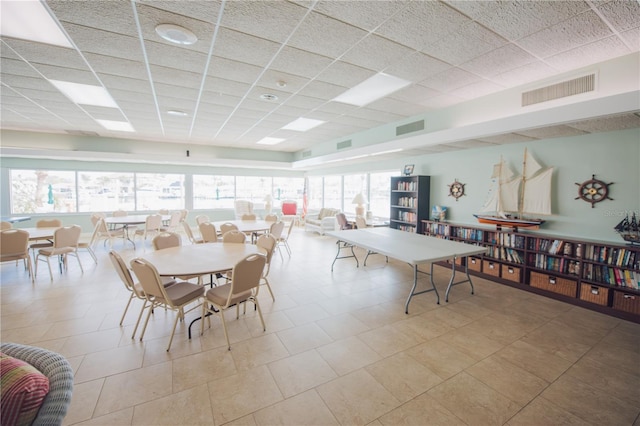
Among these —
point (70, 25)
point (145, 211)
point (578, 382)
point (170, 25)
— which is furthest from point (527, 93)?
point (145, 211)

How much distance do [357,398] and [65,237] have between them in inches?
209

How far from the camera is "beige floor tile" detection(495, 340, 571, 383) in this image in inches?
87.3

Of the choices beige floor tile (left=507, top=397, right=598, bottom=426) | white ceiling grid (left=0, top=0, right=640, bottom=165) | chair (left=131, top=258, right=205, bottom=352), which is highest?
white ceiling grid (left=0, top=0, right=640, bottom=165)

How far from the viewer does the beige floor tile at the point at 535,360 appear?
222 cm

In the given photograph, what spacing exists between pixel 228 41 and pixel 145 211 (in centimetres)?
850

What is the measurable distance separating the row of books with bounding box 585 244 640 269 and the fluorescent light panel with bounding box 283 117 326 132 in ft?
16.0

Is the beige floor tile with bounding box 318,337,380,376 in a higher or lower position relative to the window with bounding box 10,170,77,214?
lower

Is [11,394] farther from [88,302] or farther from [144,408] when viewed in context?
[88,302]

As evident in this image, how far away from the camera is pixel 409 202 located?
6188 millimetres

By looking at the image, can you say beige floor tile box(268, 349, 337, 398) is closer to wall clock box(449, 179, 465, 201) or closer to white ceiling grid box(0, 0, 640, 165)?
white ceiling grid box(0, 0, 640, 165)

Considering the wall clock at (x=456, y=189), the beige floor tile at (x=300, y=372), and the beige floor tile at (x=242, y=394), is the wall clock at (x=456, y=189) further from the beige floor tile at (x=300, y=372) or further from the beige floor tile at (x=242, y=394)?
the beige floor tile at (x=242, y=394)

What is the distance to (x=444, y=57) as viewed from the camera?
117 inches

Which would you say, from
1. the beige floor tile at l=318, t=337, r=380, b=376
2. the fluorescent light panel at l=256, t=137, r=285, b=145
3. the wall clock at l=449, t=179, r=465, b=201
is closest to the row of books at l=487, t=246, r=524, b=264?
the wall clock at l=449, t=179, r=465, b=201

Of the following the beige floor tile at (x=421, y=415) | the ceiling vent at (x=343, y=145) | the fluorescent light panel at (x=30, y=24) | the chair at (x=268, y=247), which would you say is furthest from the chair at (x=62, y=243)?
the ceiling vent at (x=343, y=145)
